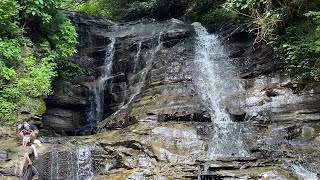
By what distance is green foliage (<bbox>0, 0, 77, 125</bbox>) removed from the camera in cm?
1175

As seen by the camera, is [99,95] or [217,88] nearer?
[217,88]

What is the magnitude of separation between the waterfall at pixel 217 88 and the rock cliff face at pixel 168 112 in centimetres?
15

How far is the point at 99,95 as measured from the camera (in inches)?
633

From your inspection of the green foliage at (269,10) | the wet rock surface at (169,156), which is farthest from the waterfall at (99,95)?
the green foliage at (269,10)

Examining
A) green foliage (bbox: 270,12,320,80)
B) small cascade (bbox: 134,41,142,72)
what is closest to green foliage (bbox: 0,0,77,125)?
small cascade (bbox: 134,41,142,72)

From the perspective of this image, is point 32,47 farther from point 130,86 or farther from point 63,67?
point 130,86

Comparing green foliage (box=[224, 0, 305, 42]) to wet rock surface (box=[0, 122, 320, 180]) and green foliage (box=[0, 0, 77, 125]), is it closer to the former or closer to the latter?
wet rock surface (box=[0, 122, 320, 180])

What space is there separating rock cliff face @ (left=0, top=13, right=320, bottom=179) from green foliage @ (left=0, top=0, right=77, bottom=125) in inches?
72.3

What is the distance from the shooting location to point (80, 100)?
1556 cm

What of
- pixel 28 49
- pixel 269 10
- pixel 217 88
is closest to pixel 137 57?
pixel 217 88

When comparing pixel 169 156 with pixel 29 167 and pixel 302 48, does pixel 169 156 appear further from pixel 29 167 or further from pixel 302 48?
pixel 302 48

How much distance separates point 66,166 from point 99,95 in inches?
254

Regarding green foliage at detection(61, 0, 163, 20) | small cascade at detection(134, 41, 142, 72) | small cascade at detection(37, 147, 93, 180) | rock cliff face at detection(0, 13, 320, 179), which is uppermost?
green foliage at detection(61, 0, 163, 20)

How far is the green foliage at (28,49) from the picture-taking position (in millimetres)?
11750
